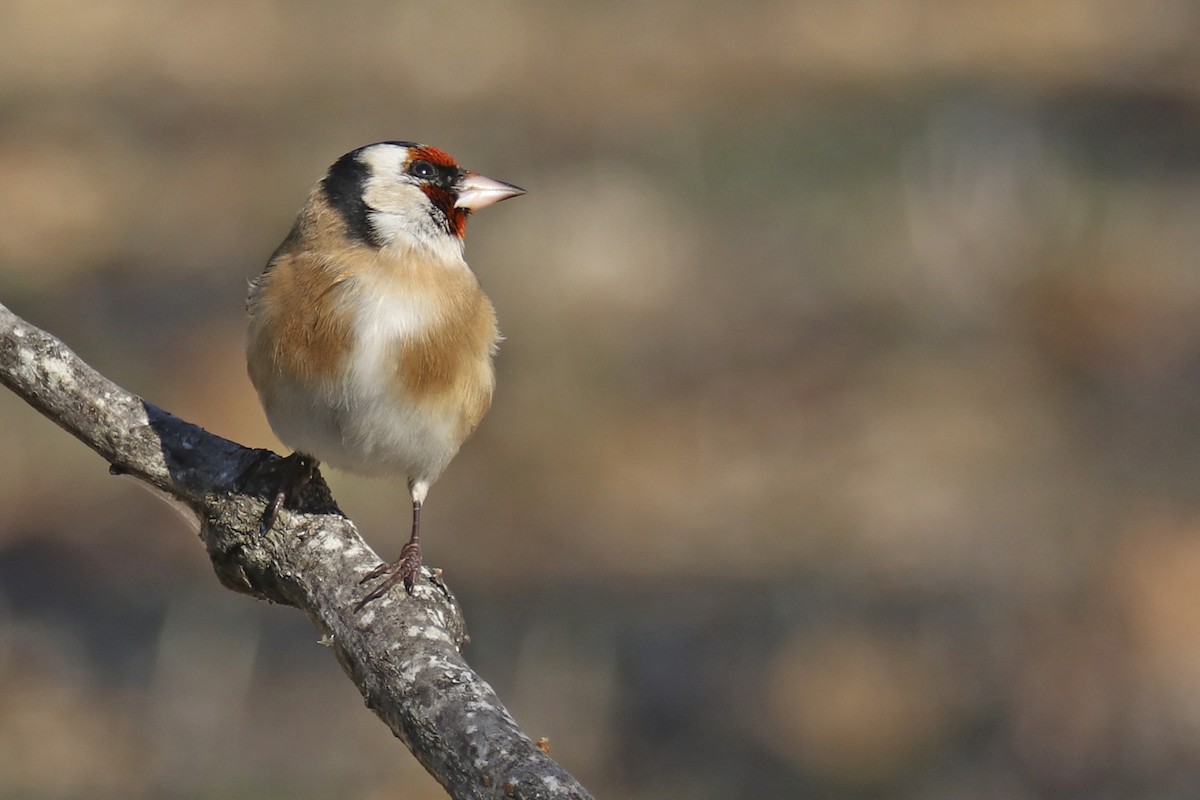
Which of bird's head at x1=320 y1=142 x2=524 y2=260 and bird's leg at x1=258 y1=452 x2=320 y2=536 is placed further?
bird's head at x1=320 y1=142 x2=524 y2=260

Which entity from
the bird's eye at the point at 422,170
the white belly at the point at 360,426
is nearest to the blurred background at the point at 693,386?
the white belly at the point at 360,426

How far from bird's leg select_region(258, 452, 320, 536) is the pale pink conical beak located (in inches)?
33.1

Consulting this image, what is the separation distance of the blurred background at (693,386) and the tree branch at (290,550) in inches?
151

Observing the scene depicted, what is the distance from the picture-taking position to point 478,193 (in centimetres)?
438

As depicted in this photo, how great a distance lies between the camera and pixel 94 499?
8.91 meters

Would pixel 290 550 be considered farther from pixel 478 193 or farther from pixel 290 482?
pixel 478 193

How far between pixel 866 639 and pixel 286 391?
194 inches

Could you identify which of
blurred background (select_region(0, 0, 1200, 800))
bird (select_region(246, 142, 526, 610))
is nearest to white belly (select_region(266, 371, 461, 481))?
bird (select_region(246, 142, 526, 610))

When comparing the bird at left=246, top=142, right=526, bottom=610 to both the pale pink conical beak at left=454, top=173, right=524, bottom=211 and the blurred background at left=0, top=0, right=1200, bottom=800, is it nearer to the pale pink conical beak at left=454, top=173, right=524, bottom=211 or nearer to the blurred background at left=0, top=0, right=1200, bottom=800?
the pale pink conical beak at left=454, top=173, right=524, bottom=211

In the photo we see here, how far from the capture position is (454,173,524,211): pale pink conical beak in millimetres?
4359

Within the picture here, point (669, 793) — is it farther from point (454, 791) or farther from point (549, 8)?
point (549, 8)

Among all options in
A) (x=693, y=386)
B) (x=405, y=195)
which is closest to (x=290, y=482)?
(x=405, y=195)

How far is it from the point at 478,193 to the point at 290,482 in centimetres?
107

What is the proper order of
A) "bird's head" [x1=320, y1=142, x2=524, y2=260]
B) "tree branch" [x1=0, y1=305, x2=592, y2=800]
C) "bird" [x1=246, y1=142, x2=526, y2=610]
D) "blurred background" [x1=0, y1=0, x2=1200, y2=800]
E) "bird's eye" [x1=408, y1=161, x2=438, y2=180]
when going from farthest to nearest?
"blurred background" [x1=0, y1=0, x2=1200, y2=800] < "bird's eye" [x1=408, y1=161, x2=438, y2=180] < "bird's head" [x1=320, y1=142, x2=524, y2=260] < "bird" [x1=246, y1=142, x2=526, y2=610] < "tree branch" [x1=0, y1=305, x2=592, y2=800]
